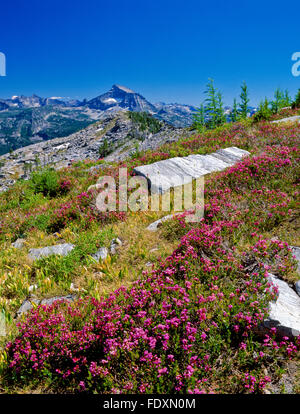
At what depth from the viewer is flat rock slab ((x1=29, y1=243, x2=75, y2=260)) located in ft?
21.0

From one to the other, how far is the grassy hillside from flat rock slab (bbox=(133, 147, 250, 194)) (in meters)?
2.21

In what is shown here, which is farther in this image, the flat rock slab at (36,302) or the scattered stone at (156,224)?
the scattered stone at (156,224)

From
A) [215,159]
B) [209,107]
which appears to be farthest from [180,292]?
[209,107]

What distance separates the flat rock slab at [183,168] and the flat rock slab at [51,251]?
13.4 feet

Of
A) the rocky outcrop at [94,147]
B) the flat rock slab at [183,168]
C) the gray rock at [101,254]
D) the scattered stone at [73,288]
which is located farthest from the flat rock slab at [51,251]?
the rocky outcrop at [94,147]

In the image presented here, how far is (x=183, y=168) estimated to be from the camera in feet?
35.2

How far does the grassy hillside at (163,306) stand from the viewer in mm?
3004

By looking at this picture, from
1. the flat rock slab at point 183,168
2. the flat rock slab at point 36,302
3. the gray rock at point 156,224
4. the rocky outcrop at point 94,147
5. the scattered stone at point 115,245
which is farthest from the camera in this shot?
the rocky outcrop at point 94,147

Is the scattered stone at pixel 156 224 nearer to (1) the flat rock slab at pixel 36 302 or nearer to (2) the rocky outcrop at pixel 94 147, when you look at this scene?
(1) the flat rock slab at pixel 36 302

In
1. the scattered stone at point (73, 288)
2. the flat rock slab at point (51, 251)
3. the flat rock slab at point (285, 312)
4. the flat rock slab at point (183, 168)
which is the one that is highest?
the flat rock slab at point (183, 168)

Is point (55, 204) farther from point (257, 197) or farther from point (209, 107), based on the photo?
point (209, 107)

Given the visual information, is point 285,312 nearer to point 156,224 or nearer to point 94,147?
point 156,224

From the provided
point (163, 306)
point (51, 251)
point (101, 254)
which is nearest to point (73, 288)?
point (101, 254)
